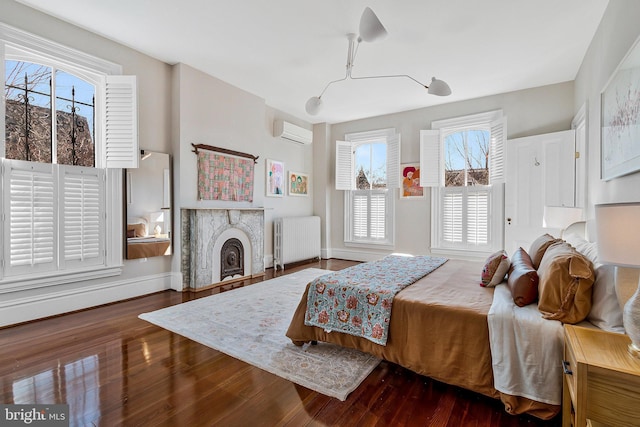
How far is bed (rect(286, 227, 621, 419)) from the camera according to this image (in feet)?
4.95

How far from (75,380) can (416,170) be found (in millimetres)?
5169

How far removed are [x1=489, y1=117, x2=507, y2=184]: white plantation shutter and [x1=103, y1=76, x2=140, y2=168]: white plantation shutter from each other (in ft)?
16.2

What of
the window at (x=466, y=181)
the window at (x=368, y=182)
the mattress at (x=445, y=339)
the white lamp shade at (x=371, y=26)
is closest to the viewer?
the mattress at (x=445, y=339)

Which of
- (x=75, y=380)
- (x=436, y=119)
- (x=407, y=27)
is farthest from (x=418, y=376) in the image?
Result: (x=436, y=119)

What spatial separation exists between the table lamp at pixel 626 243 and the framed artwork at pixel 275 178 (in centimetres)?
468

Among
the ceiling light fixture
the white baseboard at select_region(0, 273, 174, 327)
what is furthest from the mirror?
the ceiling light fixture

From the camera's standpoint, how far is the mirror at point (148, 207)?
3.51 m

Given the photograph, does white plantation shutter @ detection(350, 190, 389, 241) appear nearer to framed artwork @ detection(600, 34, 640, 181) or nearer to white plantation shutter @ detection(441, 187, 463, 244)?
white plantation shutter @ detection(441, 187, 463, 244)

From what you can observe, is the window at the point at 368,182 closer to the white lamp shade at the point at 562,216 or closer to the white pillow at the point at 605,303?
the white lamp shade at the point at 562,216

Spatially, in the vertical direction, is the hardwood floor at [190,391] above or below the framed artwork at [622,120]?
below

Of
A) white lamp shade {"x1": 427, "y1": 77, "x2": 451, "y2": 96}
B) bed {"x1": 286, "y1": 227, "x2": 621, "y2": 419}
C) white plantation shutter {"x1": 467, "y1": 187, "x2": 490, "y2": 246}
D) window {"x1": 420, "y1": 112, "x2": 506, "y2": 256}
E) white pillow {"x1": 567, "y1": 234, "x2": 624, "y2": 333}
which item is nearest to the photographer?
white pillow {"x1": 567, "y1": 234, "x2": 624, "y2": 333}

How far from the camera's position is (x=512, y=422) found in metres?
1.55

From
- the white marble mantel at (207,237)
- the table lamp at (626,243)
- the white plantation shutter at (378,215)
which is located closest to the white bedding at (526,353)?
the table lamp at (626,243)

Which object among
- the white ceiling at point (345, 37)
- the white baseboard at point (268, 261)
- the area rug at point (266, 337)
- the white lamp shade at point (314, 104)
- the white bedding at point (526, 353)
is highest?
the white ceiling at point (345, 37)
